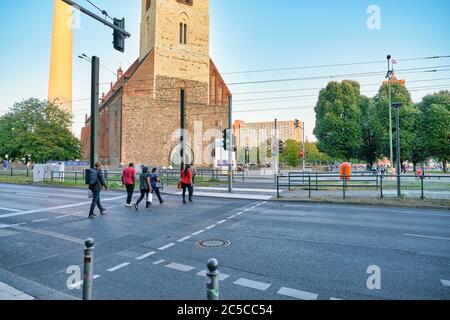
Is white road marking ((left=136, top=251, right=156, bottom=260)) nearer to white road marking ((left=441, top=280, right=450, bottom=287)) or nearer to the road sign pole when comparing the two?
the road sign pole

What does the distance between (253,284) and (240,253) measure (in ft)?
5.15

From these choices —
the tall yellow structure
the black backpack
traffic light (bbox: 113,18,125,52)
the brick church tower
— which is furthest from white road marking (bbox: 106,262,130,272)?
the tall yellow structure

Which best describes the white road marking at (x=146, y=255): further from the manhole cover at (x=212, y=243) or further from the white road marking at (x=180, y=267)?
the manhole cover at (x=212, y=243)

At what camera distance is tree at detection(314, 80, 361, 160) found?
133 ft

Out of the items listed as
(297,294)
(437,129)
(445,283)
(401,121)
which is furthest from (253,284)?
(437,129)

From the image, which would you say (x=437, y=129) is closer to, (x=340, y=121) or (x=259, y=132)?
(x=340, y=121)

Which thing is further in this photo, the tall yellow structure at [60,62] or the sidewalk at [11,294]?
the tall yellow structure at [60,62]

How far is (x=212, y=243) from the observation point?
6.53 metres

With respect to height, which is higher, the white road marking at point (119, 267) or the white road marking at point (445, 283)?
the white road marking at point (445, 283)

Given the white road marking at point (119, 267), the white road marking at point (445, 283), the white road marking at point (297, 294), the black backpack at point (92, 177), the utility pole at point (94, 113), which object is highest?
the utility pole at point (94, 113)

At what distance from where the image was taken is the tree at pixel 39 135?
89.2 feet

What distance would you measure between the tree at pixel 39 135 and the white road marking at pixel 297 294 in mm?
28827

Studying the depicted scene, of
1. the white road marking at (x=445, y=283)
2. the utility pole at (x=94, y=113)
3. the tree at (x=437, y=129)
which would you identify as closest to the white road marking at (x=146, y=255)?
the white road marking at (x=445, y=283)
